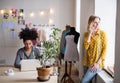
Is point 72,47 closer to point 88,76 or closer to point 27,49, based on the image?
point 27,49

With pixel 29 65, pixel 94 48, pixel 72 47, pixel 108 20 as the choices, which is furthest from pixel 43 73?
pixel 72 47

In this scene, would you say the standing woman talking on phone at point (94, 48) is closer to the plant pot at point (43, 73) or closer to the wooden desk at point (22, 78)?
the wooden desk at point (22, 78)

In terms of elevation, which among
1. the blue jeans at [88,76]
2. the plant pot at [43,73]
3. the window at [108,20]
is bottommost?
the blue jeans at [88,76]

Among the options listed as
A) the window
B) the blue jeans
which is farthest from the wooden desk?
the window

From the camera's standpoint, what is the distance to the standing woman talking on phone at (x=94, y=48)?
3.19 metres

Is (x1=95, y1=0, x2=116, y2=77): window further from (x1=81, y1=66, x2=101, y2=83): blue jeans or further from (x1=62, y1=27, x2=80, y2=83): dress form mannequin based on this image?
(x1=62, y1=27, x2=80, y2=83): dress form mannequin

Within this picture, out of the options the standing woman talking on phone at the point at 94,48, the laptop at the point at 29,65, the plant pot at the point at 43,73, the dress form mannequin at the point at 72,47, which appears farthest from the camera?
the dress form mannequin at the point at 72,47

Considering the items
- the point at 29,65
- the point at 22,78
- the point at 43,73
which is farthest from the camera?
the point at 29,65

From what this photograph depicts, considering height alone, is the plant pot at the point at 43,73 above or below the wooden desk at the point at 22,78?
above

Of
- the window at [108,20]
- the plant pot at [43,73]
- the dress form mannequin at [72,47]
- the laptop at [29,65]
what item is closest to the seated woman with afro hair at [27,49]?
the laptop at [29,65]

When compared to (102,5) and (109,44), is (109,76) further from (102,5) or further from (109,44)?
(102,5)

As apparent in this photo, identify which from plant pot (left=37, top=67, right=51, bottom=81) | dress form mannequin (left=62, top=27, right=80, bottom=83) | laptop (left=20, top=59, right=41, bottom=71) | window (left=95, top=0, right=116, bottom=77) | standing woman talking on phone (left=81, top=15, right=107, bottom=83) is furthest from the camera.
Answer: dress form mannequin (left=62, top=27, right=80, bottom=83)

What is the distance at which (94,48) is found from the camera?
3.24m

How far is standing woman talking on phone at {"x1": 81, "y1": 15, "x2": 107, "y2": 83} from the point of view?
3.19 metres
